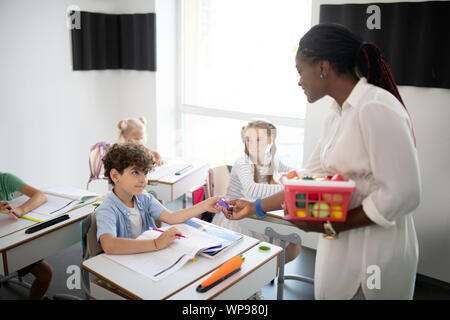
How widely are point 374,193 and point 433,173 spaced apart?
7.21 feet

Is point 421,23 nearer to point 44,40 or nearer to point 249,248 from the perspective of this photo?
point 249,248

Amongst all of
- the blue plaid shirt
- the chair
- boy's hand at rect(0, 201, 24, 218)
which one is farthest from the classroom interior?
the blue plaid shirt

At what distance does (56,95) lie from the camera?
3.96m

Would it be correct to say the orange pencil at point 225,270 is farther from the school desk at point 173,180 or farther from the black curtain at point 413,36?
the black curtain at point 413,36

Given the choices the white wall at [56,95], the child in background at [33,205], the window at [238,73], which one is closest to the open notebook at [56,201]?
the child in background at [33,205]

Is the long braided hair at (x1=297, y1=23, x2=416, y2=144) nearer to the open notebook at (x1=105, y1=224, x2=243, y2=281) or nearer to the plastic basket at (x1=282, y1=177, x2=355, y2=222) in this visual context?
the plastic basket at (x1=282, y1=177, x2=355, y2=222)

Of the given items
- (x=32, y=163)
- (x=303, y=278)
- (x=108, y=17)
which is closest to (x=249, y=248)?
(x=303, y=278)

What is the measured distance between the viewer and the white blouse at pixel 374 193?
3.51 feet

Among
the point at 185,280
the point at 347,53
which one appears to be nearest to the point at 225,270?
the point at 185,280

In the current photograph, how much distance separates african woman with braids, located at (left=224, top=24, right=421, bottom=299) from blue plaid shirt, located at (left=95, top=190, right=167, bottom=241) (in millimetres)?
1052

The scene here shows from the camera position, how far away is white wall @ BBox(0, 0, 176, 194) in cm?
356

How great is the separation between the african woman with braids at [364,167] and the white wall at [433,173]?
195 centimetres

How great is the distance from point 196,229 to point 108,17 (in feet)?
10.4

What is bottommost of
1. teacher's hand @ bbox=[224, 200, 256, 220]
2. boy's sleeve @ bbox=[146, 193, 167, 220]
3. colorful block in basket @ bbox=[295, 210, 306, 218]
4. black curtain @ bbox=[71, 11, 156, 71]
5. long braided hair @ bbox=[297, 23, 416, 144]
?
boy's sleeve @ bbox=[146, 193, 167, 220]
